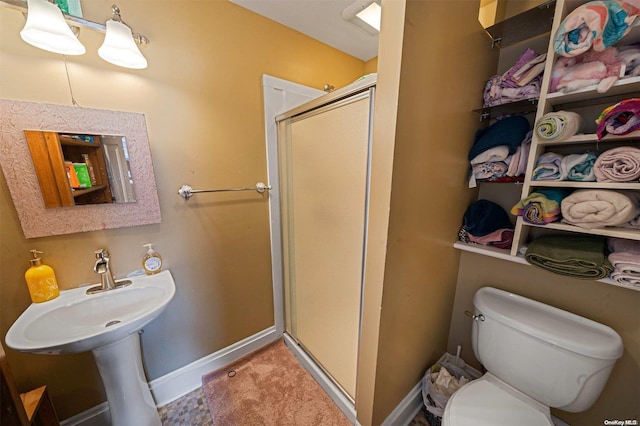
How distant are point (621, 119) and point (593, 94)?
17cm

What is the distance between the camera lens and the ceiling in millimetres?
1185

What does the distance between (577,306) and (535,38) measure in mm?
1233

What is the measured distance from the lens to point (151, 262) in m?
1.12

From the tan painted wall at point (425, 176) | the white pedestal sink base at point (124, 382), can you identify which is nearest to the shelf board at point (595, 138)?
the tan painted wall at point (425, 176)

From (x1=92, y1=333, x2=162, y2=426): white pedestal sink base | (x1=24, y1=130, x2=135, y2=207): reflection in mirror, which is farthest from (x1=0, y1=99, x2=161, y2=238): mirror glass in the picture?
(x1=92, y1=333, x2=162, y2=426): white pedestal sink base

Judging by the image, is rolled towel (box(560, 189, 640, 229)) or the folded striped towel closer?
rolled towel (box(560, 189, 640, 229))

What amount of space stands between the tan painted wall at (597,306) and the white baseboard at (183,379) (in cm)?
159

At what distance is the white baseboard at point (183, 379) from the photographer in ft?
3.62

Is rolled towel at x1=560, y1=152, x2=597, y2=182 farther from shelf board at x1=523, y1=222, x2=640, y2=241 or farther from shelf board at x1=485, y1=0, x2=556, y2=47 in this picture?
shelf board at x1=485, y1=0, x2=556, y2=47

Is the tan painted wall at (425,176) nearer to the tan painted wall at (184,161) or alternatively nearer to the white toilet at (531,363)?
the white toilet at (531,363)

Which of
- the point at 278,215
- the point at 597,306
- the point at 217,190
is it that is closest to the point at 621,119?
the point at 597,306

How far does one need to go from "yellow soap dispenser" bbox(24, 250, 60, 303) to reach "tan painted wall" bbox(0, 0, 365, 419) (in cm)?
4

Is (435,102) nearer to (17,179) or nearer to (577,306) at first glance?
(577,306)

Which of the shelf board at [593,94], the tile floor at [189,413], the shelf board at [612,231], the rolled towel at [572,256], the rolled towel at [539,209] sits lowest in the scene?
the tile floor at [189,413]
